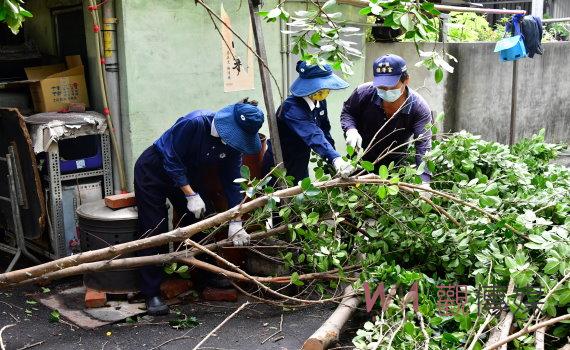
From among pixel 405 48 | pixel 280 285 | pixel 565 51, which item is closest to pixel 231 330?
pixel 280 285

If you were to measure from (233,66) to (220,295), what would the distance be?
2.77 meters

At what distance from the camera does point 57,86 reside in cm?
669

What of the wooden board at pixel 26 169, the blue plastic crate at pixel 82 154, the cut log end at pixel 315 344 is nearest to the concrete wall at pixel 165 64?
the blue plastic crate at pixel 82 154

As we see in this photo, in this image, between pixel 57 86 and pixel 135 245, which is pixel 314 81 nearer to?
pixel 135 245

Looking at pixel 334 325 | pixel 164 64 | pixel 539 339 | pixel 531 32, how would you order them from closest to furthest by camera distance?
pixel 539 339 < pixel 334 325 < pixel 164 64 < pixel 531 32

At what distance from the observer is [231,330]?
5.23 metres

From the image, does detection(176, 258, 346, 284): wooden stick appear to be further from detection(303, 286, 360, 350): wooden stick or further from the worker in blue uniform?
the worker in blue uniform

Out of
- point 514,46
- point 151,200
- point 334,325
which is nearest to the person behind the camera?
point 334,325

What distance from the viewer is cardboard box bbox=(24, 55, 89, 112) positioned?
6.60 metres

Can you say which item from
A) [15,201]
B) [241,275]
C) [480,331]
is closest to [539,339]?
[480,331]

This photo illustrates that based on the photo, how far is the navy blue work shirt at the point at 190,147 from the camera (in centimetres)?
537

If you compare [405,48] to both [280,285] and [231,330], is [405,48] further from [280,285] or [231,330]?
[231,330]

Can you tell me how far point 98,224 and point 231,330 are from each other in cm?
150

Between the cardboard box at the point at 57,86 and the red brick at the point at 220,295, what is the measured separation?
248cm
